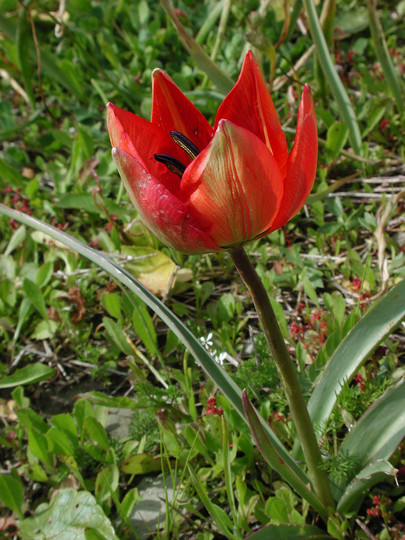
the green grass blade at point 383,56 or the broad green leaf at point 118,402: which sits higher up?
the green grass blade at point 383,56

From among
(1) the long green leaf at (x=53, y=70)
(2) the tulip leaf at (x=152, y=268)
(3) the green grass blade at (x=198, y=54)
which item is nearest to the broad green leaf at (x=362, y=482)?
Answer: (2) the tulip leaf at (x=152, y=268)

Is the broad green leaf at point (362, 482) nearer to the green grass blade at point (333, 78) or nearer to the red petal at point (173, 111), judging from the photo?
the red petal at point (173, 111)

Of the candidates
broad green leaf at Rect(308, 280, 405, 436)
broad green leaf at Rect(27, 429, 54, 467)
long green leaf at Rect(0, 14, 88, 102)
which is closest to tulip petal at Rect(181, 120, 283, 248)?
broad green leaf at Rect(308, 280, 405, 436)

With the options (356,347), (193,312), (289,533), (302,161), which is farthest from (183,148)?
(193,312)

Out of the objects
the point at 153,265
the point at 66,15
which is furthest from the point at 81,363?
the point at 66,15

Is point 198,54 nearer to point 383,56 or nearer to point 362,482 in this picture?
point 383,56

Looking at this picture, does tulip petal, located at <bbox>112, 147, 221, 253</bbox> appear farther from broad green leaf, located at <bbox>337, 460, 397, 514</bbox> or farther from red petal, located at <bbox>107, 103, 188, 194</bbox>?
broad green leaf, located at <bbox>337, 460, 397, 514</bbox>

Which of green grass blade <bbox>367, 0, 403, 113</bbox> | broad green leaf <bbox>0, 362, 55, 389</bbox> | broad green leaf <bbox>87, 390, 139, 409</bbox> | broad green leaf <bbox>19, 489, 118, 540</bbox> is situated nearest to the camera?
broad green leaf <bbox>19, 489, 118, 540</bbox>
